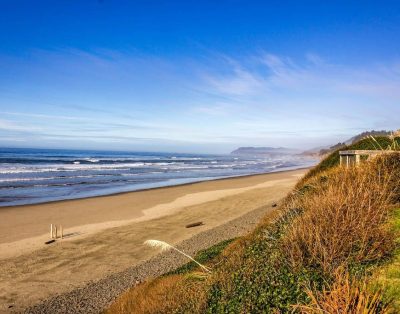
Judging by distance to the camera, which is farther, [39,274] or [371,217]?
[39,274]

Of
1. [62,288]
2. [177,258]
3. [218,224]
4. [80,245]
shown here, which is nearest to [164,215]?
[218,224]

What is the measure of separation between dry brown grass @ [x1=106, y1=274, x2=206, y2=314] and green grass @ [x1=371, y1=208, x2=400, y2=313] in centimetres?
232

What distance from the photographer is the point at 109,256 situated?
12.3m

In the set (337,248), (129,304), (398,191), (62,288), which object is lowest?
(62,288)

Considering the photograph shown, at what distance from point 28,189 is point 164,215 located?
15.0 meters

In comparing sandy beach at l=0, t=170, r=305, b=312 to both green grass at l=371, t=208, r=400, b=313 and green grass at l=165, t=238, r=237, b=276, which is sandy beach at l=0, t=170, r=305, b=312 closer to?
green grass at l=165, t=238, r=237, b=276

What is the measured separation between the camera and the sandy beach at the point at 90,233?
1013cm

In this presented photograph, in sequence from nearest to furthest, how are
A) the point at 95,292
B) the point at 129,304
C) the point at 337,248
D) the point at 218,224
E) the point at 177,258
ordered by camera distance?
the point at 337,248
the point at 129,304
the point at 95,292
the point at 177,258
the point at 218,224

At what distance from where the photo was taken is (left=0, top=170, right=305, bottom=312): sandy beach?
1013 cm

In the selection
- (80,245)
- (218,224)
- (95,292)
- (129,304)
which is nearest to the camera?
(129,304)

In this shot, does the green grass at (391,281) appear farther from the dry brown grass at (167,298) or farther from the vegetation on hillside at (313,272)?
the dry brown grass at (167,298)

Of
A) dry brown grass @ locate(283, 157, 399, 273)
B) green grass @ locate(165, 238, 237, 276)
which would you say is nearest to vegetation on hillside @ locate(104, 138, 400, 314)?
dry brown grass @ locate(283, 157, 399, 273)

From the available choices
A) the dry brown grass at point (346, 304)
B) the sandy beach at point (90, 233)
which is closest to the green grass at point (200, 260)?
the sandy beach at point (90, 233)

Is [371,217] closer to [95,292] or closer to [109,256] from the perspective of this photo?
[95,292]
